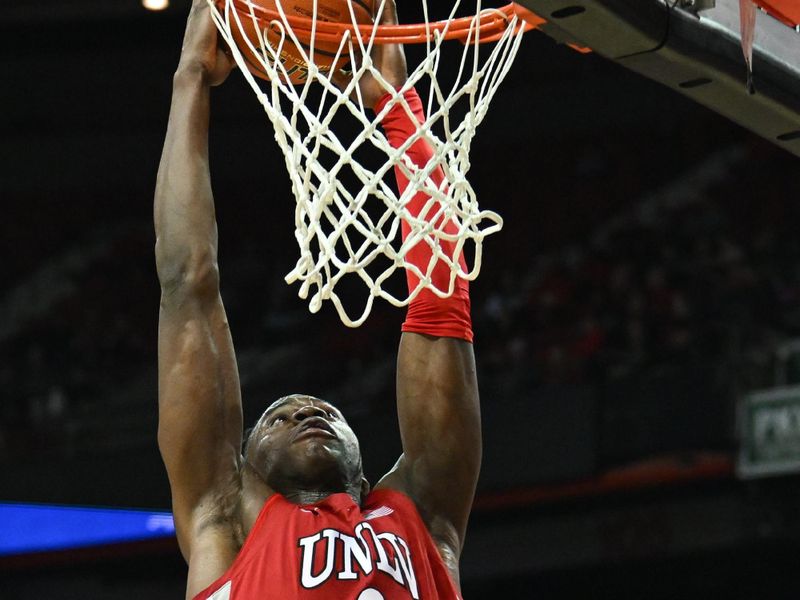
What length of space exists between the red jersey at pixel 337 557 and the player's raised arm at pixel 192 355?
0.16 meters

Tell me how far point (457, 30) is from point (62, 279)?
10.4m

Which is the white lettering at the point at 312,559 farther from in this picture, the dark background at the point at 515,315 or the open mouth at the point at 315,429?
the dark background at the point at 515,315

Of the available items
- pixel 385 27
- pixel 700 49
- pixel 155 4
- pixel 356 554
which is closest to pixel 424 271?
pixel 385 27

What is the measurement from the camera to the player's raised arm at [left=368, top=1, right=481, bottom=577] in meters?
3.46

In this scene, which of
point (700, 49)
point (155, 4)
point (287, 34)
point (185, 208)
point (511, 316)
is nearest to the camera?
point (700, 49)

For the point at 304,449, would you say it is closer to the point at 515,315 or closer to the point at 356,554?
the point at 356,554

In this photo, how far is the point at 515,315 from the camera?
35.1 feet

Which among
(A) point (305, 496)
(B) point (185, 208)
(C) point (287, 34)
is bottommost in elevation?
(A) point (305, 496)

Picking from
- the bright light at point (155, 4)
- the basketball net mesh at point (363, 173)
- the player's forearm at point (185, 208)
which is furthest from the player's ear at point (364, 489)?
the bright light at point (155, 4)

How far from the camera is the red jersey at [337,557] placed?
10.1 feet

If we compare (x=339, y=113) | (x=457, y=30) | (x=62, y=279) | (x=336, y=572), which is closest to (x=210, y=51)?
(x=457, y=30)

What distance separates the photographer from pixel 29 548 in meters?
8.86

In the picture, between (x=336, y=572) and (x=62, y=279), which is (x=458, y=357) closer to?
(x=336, y=572)

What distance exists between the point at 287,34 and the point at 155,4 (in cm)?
860
